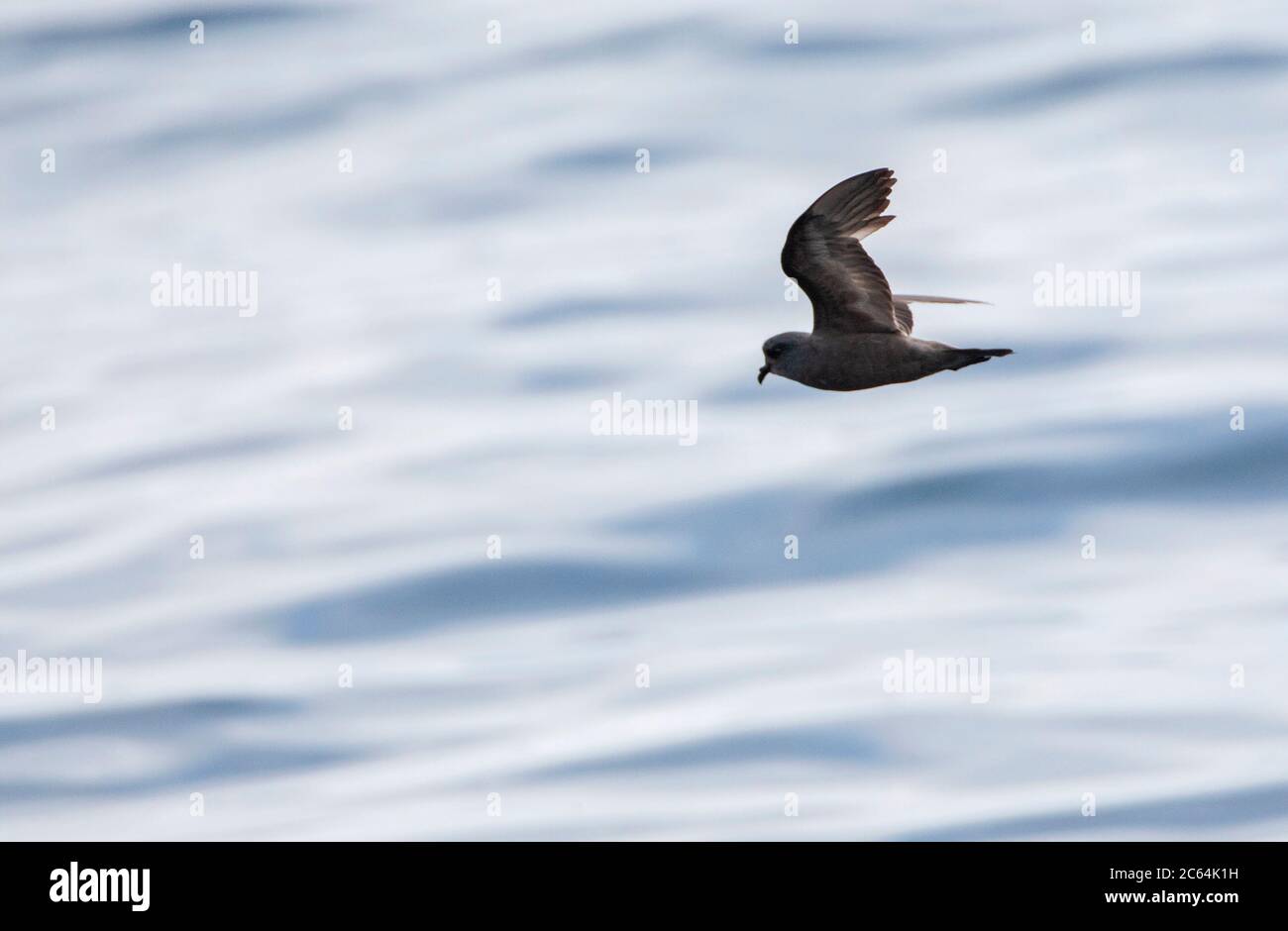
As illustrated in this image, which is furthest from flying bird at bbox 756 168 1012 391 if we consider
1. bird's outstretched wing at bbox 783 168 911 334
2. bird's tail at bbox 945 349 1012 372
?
bird's tail at bbox 945 349 1012 372

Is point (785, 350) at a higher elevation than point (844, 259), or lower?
lower

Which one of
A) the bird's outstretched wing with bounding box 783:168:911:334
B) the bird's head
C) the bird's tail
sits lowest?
the bird's tail

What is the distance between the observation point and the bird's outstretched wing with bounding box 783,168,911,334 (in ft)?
38.4

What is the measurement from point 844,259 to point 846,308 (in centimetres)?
35

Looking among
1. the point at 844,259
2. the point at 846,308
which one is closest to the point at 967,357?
the point at 846,308

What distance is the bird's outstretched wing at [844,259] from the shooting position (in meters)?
11.7

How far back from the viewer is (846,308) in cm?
1199

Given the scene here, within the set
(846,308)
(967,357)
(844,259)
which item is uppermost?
(844,259)

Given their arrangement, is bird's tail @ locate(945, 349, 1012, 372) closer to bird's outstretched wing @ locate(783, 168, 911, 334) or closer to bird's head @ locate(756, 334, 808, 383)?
bird's outstretched wing @ locate(783, 168, 911, 334)

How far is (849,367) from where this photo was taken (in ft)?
39.0

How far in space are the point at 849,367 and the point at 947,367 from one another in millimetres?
699

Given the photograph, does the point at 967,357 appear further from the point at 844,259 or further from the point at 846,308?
the point at 844,259
